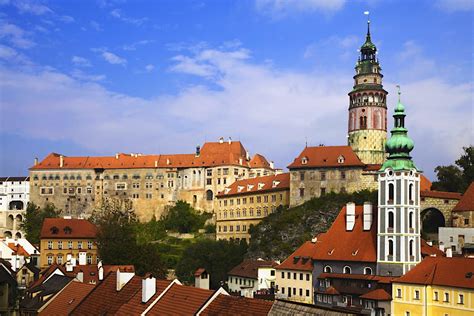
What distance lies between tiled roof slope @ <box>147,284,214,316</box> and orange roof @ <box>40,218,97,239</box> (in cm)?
5439

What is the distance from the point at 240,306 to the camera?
25.7 m

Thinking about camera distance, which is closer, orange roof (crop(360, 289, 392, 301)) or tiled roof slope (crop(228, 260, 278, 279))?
orange roof (crop(360, 289, 392, 301))

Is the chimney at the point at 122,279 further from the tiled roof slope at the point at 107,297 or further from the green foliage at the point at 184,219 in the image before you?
the green foliage at the point at 184,219

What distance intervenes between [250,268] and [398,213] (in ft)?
66.3

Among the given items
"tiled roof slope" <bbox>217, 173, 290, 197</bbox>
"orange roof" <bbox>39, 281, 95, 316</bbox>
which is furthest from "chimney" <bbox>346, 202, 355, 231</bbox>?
"tiled roof slope" <bbox>217, 173, 290, 197</bbox>

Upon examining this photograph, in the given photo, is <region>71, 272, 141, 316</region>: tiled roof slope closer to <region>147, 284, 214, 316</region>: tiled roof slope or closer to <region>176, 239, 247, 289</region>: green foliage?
<region>147, 284, 214, 316</region>: tiled roof slope

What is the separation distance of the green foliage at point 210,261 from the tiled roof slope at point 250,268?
16.3ft

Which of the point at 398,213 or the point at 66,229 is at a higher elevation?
the point at 398,213

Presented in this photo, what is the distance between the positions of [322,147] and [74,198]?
193 ft

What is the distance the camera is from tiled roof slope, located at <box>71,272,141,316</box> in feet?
110

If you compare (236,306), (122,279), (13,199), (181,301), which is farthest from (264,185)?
(236,306)

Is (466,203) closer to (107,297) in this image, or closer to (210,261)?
(210,261)

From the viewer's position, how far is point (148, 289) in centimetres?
3125

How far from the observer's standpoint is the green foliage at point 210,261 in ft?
265
